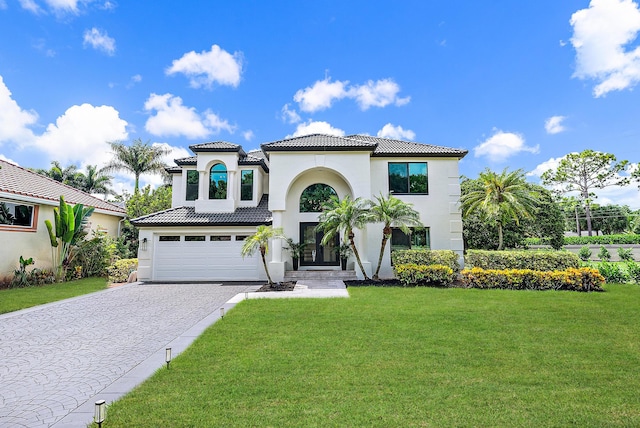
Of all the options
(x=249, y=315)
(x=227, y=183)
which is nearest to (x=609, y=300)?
(x=249, y=315)

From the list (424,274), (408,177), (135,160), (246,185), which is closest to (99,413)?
(424,274)

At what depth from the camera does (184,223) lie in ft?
50.2

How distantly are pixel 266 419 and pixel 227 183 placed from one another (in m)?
15.0

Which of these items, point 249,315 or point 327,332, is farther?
point 249,315

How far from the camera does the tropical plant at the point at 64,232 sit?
15109mm

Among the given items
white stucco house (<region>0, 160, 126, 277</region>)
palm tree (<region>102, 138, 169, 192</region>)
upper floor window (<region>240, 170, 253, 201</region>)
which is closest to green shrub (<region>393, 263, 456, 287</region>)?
upper floor window (<region>240, 170, 253, 201</region>)

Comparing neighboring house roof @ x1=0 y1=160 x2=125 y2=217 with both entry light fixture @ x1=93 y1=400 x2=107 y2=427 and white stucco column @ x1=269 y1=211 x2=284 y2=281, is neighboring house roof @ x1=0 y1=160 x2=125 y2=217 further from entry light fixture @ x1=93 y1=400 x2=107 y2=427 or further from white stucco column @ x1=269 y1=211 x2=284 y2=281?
entry light fixture @ x1=93 y1=400 x2=107 y2=427

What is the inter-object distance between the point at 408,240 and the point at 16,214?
65.3ft

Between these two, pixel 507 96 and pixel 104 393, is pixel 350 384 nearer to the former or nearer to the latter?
pixel 104 393

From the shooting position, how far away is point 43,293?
40.2 ft

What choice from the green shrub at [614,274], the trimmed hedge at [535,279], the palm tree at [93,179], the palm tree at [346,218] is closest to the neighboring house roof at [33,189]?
the palm tree at [346,218]

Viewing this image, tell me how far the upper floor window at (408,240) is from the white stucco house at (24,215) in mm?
18434

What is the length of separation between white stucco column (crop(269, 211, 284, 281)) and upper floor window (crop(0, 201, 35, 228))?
1242cm

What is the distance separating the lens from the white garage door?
1538cm
